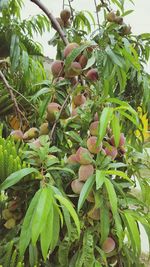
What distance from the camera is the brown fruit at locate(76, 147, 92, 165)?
47 cm

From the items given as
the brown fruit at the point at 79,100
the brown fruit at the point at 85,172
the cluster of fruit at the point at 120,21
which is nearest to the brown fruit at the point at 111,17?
the cluster of fruit at the point at 120,21

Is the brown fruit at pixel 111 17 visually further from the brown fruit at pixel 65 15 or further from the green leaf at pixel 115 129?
the green leaf at pixel 115 129

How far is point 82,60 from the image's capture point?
21.0 inches

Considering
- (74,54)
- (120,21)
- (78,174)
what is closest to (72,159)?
(78,174)

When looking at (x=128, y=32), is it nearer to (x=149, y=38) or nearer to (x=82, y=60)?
(x=149, y=38)

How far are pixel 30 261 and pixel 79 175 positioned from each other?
0.37 feet

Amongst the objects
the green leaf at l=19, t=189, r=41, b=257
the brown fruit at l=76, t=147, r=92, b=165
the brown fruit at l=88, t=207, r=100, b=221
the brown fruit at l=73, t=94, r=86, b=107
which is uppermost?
the brown fruit at l=73, t=94, r=86, b=107

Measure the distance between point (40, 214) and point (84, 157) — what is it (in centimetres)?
10

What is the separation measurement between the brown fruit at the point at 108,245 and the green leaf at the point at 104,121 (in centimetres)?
13

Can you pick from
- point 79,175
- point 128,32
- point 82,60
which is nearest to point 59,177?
point 79,175

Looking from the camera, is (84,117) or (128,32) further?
(128,32)

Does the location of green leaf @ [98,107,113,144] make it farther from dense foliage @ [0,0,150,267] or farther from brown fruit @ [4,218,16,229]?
brown fruit @ [4,218,16,229]

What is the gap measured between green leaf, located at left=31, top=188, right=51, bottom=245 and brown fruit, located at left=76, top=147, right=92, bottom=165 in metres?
0.08

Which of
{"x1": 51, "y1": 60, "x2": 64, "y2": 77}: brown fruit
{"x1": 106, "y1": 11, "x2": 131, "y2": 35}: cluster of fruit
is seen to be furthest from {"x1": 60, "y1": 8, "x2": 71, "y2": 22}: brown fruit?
{"x1": 51, "y1": 60, "x2": 64, "y2": 77}: brown fruit
